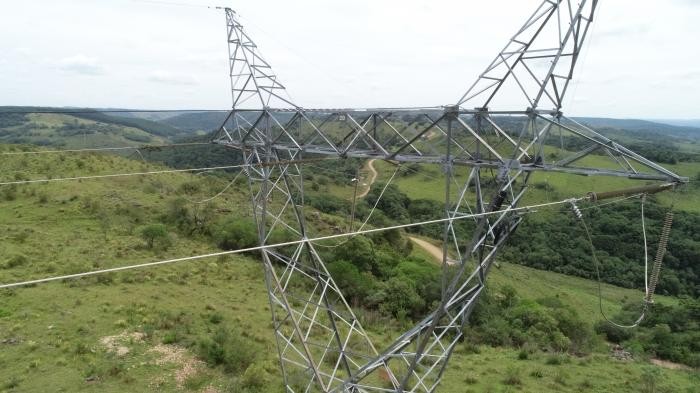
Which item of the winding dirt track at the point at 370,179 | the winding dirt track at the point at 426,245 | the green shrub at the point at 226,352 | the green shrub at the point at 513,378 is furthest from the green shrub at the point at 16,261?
the winding dirt track at the point at 370,179

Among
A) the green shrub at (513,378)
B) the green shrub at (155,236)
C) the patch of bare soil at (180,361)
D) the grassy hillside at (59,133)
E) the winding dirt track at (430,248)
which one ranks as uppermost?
the grassy hillside at (59,133)

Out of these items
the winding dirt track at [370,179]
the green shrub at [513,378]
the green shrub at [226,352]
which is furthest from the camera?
the winding dirt track at [370,179]

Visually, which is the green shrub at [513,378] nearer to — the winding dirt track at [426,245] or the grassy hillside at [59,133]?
the winding dirt track at [426,245]

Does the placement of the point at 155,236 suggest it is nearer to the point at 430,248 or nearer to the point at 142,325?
the point at 142,325

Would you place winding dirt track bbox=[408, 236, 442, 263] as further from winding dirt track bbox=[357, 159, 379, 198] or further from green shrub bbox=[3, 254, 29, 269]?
green shrub bbox=[3, 254, 29, 269]

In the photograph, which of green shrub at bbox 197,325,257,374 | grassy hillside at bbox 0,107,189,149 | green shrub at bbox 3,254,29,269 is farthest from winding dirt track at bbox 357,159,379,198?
grassy hillside at bbox 0,107,189,149

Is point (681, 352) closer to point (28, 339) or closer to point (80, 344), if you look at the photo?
point (80, 344)

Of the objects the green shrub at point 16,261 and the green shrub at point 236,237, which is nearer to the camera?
the green shrub at point 16,261

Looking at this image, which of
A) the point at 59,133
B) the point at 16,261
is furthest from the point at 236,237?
the point at 59,133

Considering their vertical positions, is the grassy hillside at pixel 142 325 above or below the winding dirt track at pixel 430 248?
above
